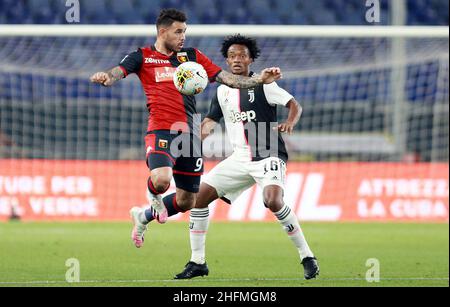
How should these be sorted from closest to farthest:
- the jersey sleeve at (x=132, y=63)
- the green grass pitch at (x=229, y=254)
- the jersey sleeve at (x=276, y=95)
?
the jersey sleeve at (x=132, y=63) < the green grass pitch at (x=229, y=254) < the jersey sleeve at (x=276, y=95)

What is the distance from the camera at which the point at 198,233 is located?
29.3ft

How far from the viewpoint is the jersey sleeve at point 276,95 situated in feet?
29.6

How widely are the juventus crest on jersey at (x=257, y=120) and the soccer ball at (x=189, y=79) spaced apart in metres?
1.07

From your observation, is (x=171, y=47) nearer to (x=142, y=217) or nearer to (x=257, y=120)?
(x=257, y=120)

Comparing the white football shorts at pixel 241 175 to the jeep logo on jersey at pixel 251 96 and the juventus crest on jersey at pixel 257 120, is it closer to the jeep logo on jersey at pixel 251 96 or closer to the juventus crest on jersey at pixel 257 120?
the juventus crest on jersey at pixel 257 120

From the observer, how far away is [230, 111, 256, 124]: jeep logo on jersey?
9148 mm

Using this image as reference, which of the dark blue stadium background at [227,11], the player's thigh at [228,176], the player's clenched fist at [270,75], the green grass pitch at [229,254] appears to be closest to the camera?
the player's clenched fist at [270,75]

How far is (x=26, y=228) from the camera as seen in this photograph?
14.9 meters

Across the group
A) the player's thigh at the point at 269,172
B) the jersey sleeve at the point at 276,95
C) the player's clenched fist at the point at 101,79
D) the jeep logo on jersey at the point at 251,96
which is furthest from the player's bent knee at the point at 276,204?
the player's clenched fist at the point at 101,79

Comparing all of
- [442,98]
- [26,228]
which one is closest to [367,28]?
[26,228]

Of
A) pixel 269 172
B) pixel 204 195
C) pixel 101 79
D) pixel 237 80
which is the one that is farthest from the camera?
pixel 204 195

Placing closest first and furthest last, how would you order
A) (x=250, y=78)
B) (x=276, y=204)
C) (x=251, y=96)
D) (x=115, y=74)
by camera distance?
1. (x=115, y=74)
2. (x=250, y=78)
3. (x=276, y=204)
4. (x=251, y=96)

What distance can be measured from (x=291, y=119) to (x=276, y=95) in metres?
0.44

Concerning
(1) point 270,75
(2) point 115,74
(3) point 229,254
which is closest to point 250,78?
(1) point 270,75
